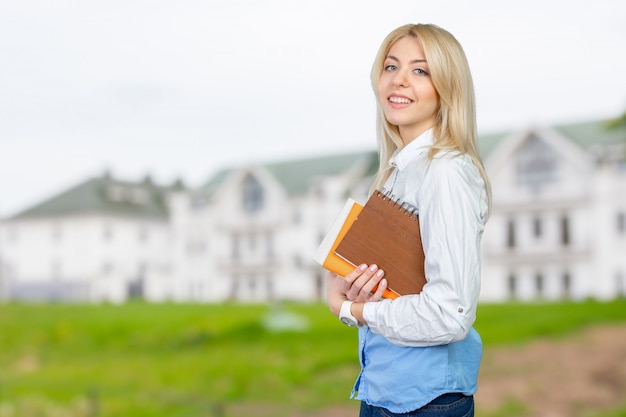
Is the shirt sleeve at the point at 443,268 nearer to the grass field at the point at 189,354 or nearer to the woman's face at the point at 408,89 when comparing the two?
the woman's face at the point at 408,89

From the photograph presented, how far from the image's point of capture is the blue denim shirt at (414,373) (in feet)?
7.62

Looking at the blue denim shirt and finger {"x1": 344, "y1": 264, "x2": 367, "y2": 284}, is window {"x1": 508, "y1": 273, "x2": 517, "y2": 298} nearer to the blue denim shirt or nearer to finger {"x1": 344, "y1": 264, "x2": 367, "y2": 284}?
the blue denim shirt

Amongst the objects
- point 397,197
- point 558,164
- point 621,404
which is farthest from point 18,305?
point 397,197

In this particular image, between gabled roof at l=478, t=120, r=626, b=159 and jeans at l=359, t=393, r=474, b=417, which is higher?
gabled roof at l=478, t=120, r=626, b=159

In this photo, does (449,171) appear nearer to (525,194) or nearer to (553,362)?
(553,362)

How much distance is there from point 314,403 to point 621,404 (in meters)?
5.20

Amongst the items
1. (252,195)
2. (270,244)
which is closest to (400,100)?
(270,244)

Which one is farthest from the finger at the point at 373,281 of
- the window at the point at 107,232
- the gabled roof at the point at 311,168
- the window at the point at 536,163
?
the window at the point at 107,232

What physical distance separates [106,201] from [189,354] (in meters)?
27.4

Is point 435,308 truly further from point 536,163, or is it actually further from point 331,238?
point 536,163

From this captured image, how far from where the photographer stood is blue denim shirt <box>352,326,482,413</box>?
232 cm

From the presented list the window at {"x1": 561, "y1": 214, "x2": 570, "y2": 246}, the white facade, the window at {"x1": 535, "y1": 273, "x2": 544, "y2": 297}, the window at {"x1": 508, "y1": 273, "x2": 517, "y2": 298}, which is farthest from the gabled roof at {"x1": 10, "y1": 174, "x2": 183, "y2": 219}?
the window at {"x1": 561, "y1": 214, "x2": 570, "y2": 246}

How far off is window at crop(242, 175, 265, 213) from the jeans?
38.5 m

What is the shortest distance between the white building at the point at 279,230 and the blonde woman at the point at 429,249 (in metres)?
26.1
